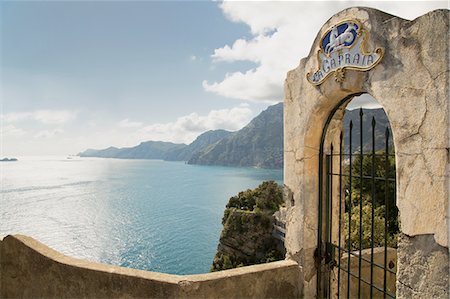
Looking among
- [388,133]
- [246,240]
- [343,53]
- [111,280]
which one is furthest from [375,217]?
[246,240]

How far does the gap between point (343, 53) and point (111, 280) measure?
12.0 ft

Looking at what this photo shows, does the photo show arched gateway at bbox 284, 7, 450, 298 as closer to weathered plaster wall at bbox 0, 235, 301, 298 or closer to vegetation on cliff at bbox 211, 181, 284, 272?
weathered plaster wall at bbox 0, 235, 301, 298

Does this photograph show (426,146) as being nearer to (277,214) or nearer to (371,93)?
(371,93)

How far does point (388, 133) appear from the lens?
10.4 feet

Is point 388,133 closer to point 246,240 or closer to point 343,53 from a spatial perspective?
point 343,53

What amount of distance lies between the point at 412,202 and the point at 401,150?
1.49ft

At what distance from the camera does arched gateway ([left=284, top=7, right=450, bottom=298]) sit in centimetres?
247

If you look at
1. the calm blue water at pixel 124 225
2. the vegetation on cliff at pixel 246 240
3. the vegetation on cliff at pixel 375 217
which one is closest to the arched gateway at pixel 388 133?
the vegetation on cliff at pixel 375 217

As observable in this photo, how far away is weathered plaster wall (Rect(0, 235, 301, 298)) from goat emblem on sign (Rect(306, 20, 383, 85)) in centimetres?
252

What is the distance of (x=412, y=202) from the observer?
2.66m

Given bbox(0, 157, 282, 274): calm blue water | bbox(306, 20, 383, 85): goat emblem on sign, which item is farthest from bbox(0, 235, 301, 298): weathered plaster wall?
bbox(0, 157, 282, 274): calm blue water

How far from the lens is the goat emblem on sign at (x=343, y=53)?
3098 millimetres

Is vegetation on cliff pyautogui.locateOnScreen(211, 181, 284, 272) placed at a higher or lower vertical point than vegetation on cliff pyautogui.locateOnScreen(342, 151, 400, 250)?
lower

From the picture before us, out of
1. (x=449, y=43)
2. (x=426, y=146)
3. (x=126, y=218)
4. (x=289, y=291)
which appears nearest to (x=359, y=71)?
(x=449, y=43)
